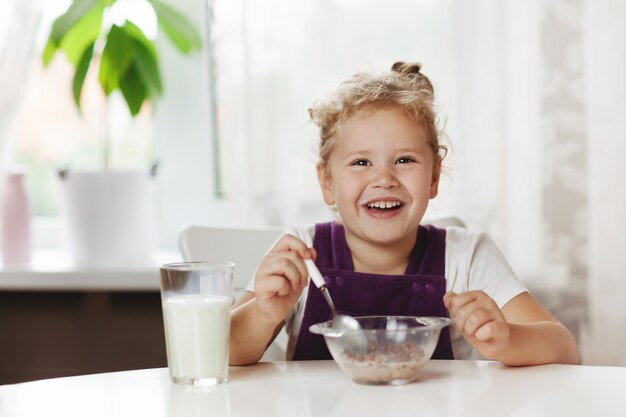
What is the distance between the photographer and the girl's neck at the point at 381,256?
1.37 meters

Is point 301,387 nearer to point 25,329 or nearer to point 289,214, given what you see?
point 289,214

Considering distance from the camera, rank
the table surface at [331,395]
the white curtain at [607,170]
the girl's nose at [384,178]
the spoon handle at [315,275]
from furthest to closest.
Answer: the white curtain at [607,170] < the girl's nose at [384,178] < the spoon handle at [315,275] < the table surface at [331,395]

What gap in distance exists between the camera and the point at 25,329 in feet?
7.64

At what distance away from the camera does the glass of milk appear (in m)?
0.95

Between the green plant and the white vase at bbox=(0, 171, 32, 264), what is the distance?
9.9 inches

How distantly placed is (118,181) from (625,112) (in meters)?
1.16

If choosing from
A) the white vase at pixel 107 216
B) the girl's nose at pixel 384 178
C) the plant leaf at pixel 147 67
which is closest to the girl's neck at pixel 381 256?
the girl's nose at pixel 384 178

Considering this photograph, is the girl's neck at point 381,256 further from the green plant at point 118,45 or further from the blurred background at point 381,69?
the green plant at point 118,45

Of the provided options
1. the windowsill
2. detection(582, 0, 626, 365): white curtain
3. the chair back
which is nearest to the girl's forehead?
the chair back

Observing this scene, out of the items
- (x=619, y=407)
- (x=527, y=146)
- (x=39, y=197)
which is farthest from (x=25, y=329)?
(x=619, y=407)

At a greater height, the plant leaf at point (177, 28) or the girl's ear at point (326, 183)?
the plant leaf at point (177, 28)

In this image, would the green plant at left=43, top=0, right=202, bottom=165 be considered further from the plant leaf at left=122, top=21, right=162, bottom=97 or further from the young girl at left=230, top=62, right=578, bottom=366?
the young girl at left=230, top=62, right=578, bottom=366

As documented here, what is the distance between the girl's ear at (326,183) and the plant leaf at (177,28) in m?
0.90

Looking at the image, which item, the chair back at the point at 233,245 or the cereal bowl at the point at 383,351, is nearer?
the cereal bowl at the point at 383,351
